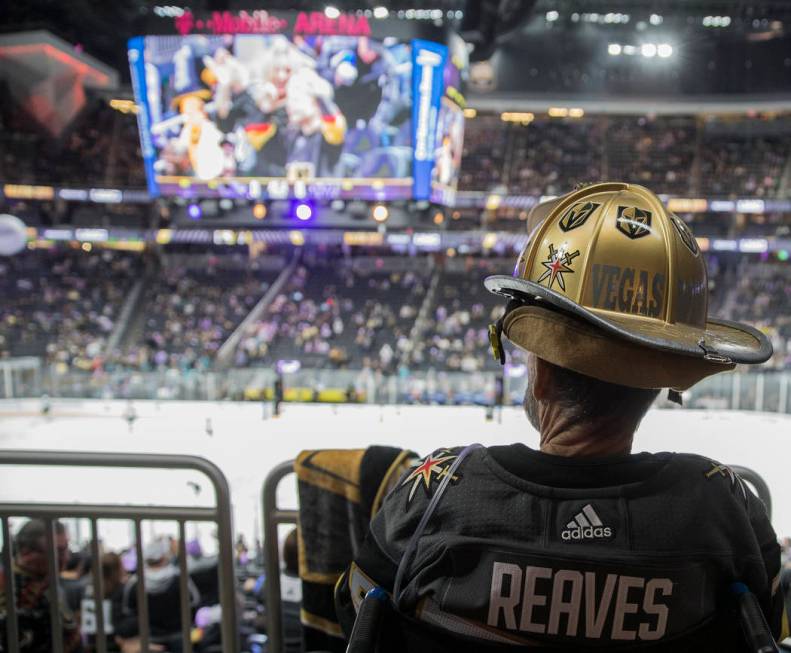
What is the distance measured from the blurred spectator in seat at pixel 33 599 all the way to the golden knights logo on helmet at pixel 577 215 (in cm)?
211

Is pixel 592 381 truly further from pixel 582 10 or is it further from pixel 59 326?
pixel 582 10

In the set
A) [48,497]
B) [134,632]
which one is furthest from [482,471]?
[48,497]

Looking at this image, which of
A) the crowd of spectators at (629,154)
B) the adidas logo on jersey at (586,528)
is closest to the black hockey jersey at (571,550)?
the adidas logo on jersey at (586,528)

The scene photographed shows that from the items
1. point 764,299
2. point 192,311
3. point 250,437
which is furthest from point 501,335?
point 764,299

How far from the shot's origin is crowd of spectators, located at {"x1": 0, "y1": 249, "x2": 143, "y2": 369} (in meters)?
20.6

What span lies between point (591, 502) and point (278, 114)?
1412cm

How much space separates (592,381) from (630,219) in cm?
27

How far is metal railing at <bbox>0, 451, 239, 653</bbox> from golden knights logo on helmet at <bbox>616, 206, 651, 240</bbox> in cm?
137

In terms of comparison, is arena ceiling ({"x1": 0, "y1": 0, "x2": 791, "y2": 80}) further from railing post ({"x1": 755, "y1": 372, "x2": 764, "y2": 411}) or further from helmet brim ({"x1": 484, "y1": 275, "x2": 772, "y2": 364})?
helmet brim ({"x1": 484, "y1": 275, "x2": 772, "y2": 364})

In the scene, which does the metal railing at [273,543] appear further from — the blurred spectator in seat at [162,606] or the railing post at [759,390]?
the railing post at [759,390]

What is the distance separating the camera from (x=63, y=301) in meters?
23.5

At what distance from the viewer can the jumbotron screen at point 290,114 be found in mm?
13289

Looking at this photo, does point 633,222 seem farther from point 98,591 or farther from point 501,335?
point 98,591

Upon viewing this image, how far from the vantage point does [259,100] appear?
13609mm
